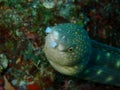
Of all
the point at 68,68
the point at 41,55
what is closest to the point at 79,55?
the point at 68,68

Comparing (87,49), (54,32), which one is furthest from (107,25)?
(54,32)

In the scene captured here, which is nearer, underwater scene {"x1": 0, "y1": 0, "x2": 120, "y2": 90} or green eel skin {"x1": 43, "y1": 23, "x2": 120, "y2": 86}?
green eel skin {"x1": 43, "y1": 23, "x2": 120, "y2": 86}

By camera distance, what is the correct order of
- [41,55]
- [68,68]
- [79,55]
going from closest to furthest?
1. [79,55]
2. [68,68]
3. [41,55]

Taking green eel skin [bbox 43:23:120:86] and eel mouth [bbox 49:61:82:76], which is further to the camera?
eel mouth [bbox 49:61:82:76]

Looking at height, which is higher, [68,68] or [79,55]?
[79,55]

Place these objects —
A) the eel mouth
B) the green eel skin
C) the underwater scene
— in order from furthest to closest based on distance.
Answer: the underwater scene
the eel mouth
the green eel skin

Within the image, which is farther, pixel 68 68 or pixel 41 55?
pixel 41 55

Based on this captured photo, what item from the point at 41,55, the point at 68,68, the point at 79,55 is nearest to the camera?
the point at 79,55

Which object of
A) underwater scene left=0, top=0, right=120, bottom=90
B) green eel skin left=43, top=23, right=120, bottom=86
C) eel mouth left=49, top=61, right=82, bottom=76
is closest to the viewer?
green eel skin left=43, top=23, right=120, bottom=86

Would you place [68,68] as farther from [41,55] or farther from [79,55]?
[41,55]
